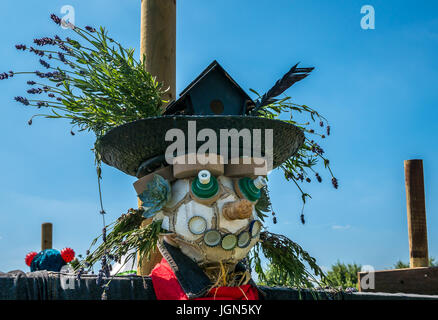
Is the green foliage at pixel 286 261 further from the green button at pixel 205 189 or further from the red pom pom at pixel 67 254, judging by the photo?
the red pom pom at pixel 67 254

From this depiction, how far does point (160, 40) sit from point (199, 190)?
1.12 metres

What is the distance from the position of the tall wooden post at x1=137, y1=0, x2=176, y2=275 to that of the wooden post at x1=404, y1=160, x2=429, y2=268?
4.26 ft

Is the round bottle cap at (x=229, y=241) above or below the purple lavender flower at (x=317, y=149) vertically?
below

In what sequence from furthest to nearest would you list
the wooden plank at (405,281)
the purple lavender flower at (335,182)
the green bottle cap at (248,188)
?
the wooden plank at (405,281), the purple lavender flower at (335,182), the green bottle cap at (248,188)

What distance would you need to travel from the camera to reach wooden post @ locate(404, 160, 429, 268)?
8.71 ft

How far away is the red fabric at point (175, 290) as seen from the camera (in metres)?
1.91

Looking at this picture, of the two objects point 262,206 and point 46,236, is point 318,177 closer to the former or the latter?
point 262,206

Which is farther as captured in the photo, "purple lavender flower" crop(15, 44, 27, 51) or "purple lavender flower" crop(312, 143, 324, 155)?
"purple lavender flower" crop(312, 143, 324, 155)

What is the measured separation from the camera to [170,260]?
6.49ft

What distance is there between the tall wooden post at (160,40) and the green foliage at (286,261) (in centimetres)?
92

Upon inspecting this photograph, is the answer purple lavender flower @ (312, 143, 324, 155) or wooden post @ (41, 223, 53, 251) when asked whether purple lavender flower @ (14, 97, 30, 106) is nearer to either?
purple lavender flower @ (312, 143, 324, 155)

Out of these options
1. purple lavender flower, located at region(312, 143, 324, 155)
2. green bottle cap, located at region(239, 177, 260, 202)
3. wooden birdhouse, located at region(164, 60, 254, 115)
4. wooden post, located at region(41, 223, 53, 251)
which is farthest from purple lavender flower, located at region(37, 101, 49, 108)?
wooden post, located at region(41, 223, 53, 251)

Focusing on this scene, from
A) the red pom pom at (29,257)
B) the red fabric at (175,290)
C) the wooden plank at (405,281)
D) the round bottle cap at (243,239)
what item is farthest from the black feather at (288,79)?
the red pom pom at (29,257)
